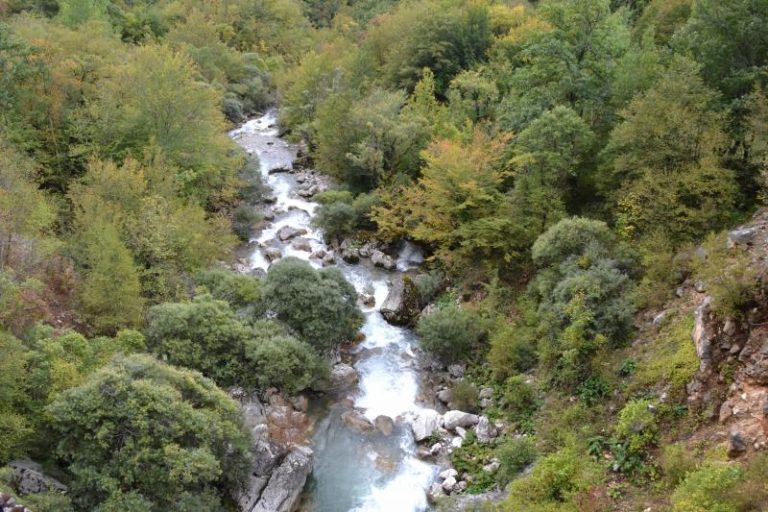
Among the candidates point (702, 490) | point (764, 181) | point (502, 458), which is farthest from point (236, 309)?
point (764, 181)

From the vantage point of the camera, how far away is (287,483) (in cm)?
2111

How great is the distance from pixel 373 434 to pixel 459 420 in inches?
143

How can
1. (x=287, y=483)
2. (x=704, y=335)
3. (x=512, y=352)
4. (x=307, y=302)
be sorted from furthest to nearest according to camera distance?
(x=307, y=302) → (x=512, y=352) → (x=287, y=483) → (x=704, y=335)

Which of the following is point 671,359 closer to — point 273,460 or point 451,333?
point 451,333

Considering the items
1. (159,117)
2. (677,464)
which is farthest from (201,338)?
(677,464)

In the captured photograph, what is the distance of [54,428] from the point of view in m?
17.4

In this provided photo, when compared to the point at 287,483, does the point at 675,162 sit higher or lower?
higher

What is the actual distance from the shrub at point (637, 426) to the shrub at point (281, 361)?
12.4 meters

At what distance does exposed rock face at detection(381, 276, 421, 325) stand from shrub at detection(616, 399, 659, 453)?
13.3 meters

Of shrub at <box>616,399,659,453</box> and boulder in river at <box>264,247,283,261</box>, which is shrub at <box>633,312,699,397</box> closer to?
shrub at <box>616,399,659,453</box>

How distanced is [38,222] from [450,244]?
767 inches

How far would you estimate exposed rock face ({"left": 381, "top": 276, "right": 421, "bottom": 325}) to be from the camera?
31062 millimetres

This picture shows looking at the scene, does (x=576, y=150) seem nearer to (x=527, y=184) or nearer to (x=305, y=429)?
(x=527, y=184)

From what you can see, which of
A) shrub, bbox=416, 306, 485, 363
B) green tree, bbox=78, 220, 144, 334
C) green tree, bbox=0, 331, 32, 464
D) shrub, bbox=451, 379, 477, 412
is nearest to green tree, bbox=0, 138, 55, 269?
green tree, bbox=78, 220, 144, 334
